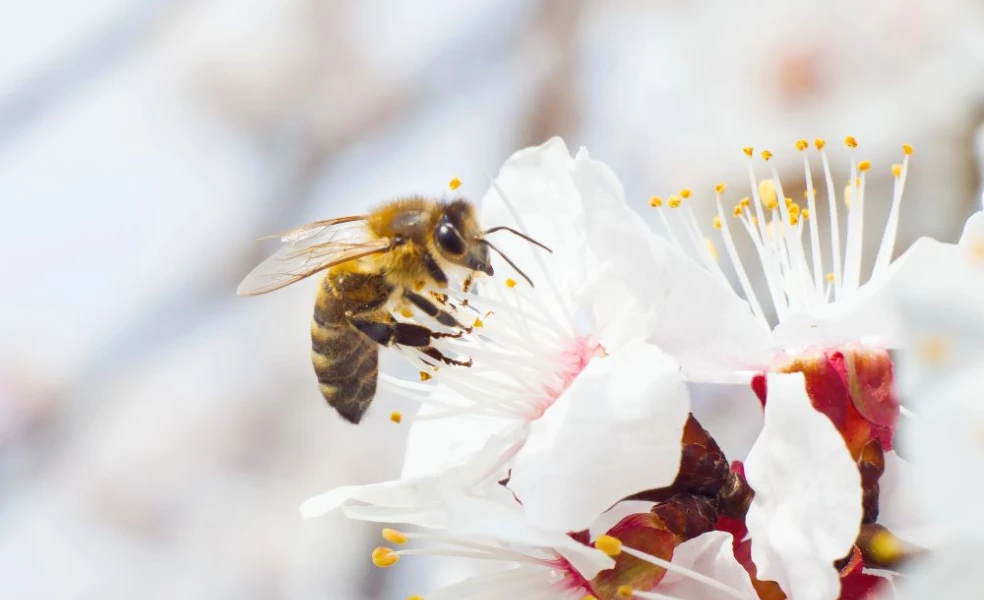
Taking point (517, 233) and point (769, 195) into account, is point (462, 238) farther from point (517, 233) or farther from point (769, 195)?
point (769, 195)

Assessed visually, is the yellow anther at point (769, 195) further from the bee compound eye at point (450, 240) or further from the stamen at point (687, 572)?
the stamen at point (687, 572)

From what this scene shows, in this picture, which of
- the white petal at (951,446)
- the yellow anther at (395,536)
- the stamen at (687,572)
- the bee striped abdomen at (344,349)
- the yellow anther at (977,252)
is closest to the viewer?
the white petal at (951,446)

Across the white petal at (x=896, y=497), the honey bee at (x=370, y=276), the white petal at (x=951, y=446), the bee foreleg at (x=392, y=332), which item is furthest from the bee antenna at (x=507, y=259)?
the white petal at (x=951, y=446)

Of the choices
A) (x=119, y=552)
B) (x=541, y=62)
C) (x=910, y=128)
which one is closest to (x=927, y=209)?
(x=910, y=128)

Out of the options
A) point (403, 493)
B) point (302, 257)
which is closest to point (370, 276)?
point (302, 257)

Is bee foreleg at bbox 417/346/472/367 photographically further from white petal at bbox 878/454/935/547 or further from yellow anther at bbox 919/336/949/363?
yellow anther at bbox 919/336/949/363

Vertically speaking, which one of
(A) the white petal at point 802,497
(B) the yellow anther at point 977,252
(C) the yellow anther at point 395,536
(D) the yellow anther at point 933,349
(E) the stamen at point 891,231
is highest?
(D) the yellow anther at point 933,349

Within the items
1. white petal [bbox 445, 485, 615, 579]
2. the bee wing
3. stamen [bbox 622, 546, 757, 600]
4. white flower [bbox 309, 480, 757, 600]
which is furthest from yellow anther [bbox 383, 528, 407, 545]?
the bee wing
